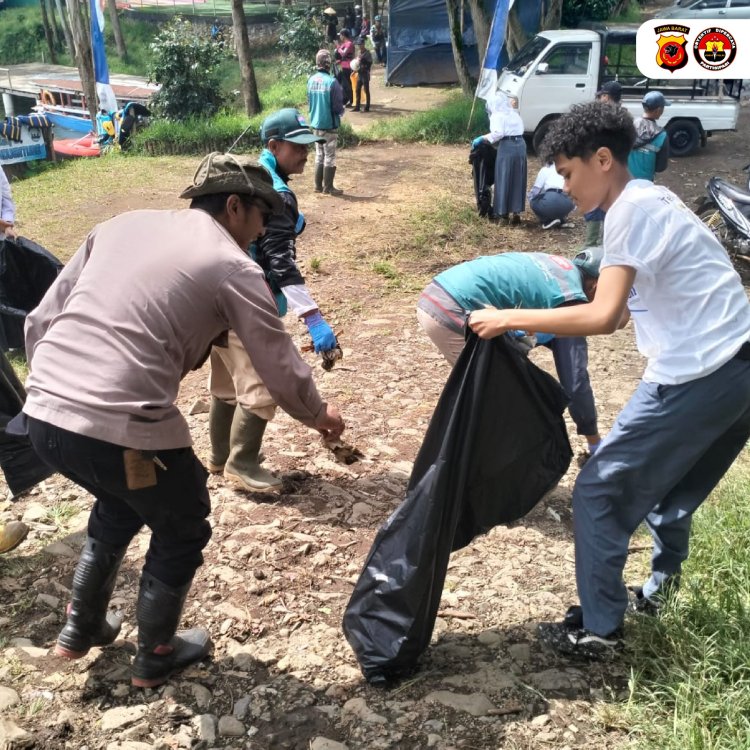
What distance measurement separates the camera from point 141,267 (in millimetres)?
2352

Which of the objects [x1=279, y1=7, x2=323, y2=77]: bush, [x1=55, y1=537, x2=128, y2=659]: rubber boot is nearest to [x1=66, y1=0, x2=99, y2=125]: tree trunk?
[x1=279, y1=7, x2=323, y2=77]: bush

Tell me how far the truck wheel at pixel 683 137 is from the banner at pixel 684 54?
0.71 meters

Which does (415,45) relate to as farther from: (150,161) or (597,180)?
(597,180)

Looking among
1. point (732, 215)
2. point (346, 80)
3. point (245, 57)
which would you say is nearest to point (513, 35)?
point (346, 80)

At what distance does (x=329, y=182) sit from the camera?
38.6 feet

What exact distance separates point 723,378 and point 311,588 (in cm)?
181

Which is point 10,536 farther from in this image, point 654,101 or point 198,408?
point 654,101

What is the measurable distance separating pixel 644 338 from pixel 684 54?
42.3 feet

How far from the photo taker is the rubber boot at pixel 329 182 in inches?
460

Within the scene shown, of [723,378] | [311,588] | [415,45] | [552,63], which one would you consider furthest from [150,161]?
[723,378]

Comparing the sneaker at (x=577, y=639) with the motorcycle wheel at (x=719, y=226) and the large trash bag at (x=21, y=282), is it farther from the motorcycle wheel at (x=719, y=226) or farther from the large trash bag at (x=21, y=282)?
the motorcycle wheel at (x=719, y=226)

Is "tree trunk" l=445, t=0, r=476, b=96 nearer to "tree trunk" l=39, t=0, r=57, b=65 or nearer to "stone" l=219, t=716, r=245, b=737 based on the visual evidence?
"stone" l=219, t=716, r=245, b=737

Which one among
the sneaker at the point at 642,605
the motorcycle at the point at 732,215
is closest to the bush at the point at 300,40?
the motorcycle at the point at 732,215

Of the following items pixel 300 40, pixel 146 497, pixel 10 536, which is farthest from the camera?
pixel 300 40
